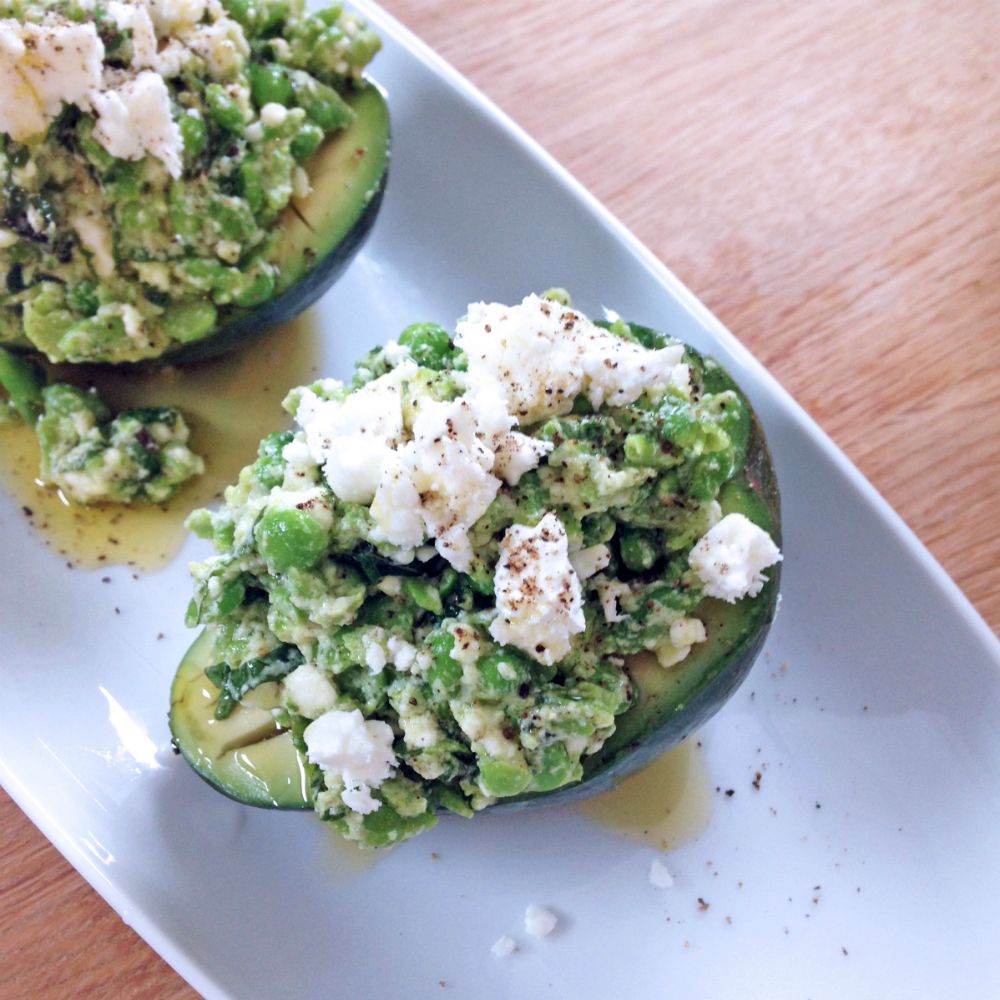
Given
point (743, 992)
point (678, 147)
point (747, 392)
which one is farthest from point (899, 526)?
point (678, 147)

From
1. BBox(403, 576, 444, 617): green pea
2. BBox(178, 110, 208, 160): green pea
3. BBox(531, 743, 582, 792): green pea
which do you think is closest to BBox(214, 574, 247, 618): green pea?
BBox(403, 576, 444, 617): green pea

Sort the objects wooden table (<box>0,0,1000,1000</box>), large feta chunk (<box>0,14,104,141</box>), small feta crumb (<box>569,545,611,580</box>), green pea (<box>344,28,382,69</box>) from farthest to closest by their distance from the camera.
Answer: wooden table (<box>0,0,1000,1000</box>) → green pea (<box>344,28,382,69</box>) → large feta chunk (<box>0,14,104,141</box>) → small feta crumb (<box>569,545,611,580</box>)

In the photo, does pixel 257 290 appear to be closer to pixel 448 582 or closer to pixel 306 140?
pixel 306 140

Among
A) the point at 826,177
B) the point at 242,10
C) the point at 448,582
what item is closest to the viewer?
the point at 448,582

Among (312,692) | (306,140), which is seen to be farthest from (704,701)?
(306,140)

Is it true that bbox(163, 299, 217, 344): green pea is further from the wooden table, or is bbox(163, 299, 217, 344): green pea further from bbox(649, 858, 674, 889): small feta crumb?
bbox(649, 858, 674, 889): small feta crumb

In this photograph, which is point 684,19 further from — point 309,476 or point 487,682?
point 487,682
